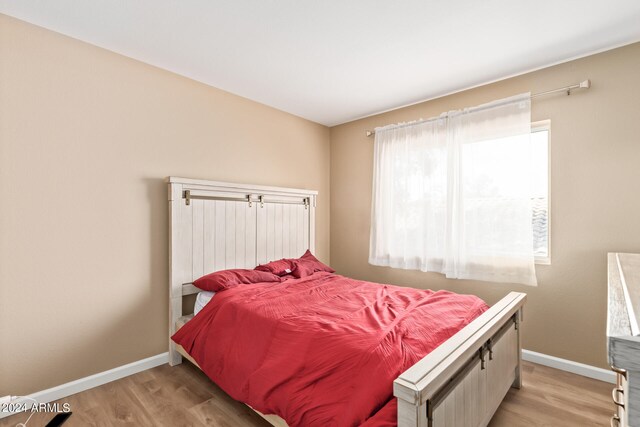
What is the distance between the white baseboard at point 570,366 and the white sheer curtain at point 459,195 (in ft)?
2.12

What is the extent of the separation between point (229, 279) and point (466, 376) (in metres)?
1.84

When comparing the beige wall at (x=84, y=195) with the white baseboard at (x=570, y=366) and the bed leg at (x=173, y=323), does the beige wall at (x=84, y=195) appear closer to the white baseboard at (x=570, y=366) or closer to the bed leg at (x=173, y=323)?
the bed leg at (x=173, y=323)

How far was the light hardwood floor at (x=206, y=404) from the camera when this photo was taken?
188 cm

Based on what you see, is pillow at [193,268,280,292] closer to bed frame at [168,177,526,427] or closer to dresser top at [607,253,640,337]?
bed frame at [168,177,526,427]

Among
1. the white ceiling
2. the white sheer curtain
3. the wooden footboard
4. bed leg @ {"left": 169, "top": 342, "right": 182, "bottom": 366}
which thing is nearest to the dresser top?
the wooden footboard

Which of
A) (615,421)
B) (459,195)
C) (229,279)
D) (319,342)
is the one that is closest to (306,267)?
(229,279)

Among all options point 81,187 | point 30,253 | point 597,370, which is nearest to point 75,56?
point 81,187

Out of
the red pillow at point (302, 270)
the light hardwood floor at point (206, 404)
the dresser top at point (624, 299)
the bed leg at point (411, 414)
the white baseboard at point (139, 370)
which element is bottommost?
the light hardwood floor at point (206, 404)

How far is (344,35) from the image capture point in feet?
7.12

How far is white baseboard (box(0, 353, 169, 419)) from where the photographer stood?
2.07 meters

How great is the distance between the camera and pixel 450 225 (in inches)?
119

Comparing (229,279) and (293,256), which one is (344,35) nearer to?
(229,279)

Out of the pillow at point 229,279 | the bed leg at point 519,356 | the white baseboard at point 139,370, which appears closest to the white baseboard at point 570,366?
the white baseboard at point 139,370

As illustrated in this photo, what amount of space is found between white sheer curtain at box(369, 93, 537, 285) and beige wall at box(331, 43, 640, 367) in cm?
20
